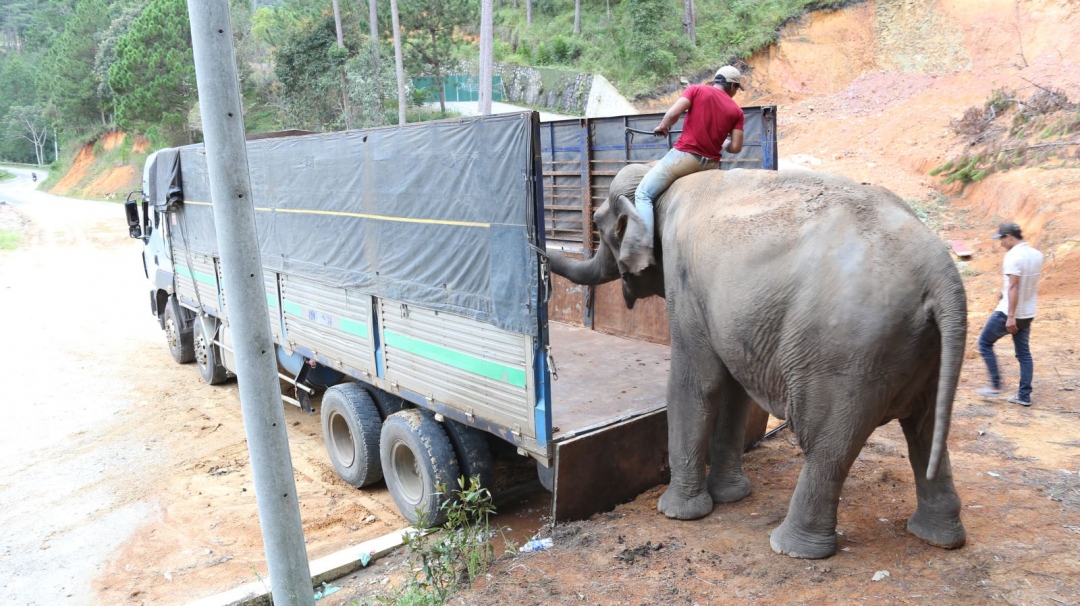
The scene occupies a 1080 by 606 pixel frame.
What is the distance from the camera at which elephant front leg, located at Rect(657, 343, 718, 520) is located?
4.72 meters

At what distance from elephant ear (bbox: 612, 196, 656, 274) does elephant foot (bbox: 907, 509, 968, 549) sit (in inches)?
88.5

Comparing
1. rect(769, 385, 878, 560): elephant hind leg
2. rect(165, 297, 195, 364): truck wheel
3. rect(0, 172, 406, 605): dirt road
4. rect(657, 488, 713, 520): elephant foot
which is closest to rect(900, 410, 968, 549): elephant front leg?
rect(769, 385, 878, 560): elephant hind leg

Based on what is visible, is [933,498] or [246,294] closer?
[246,294]

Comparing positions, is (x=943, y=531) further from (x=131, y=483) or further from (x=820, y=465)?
(x=131, y=483)

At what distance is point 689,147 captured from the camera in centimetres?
530

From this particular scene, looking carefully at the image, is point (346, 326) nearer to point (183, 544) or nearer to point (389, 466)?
point (389, 466)

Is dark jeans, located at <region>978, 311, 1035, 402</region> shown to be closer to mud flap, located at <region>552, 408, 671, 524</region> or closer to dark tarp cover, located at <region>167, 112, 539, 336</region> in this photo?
mud flap, located at <region>552, 408, 671, 524</region>

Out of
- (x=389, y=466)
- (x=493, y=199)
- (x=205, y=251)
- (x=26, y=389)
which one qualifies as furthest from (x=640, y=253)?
(x=26, y=389)

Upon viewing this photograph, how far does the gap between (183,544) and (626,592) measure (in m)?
3.81

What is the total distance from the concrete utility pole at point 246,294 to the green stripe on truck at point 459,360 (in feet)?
4.94

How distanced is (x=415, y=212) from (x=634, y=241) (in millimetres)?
1578

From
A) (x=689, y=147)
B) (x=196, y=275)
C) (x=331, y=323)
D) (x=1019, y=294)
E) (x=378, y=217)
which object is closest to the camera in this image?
(x=689, y=147)

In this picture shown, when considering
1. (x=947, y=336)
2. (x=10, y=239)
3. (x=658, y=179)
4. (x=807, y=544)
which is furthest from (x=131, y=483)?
(x=10, y=239)

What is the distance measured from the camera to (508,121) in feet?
14.7
